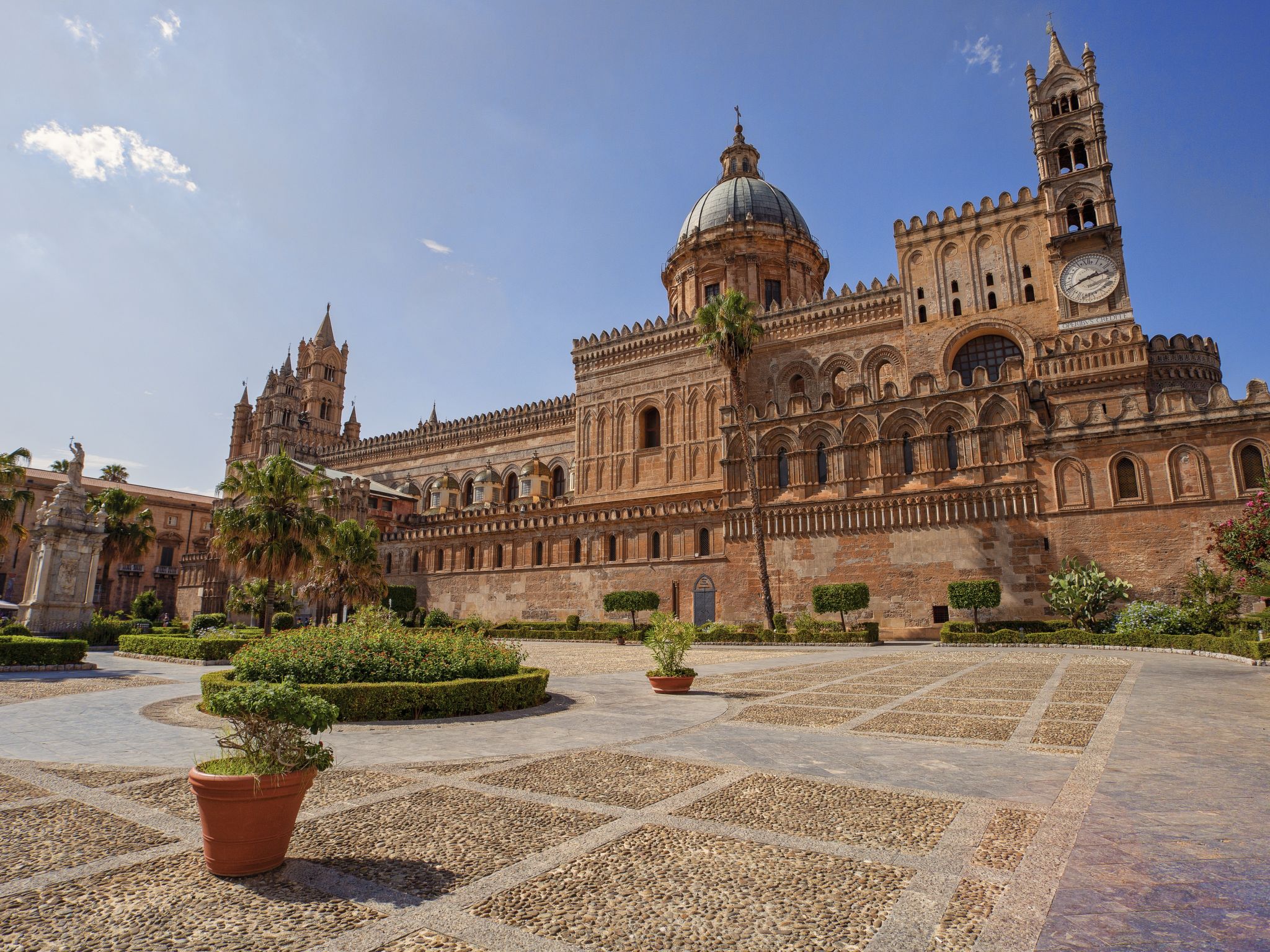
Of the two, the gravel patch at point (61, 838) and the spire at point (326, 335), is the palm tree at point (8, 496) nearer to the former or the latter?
the gravel patch at point (61, 838)

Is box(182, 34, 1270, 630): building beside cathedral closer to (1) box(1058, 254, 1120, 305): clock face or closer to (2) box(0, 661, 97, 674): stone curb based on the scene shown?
(1) box(1058, 254, 1120, 305): clock face

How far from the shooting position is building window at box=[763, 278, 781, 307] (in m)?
50.2

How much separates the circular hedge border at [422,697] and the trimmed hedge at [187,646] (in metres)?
11.3

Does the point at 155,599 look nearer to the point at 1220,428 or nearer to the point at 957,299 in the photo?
the point at 957,299

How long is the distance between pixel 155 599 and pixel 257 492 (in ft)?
87.2

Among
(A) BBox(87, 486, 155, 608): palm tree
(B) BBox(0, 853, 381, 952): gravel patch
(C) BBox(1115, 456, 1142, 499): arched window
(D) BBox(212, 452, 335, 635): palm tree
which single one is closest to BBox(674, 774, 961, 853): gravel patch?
(B) BBox(0, 853, 381, 952): gravel patch

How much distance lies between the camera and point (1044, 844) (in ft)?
16.3

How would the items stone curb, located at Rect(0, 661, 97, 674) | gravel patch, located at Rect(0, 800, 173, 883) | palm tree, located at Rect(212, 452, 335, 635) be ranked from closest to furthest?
gravel patch, located at Rect(0, 800, 173, 883), stone curb, located at Rect(0, 661, 97, 674), palm tree, located at Rect(212, 452, 335, 635)

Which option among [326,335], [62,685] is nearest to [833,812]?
[62,685]

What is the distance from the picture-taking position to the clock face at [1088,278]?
34312 millimetres

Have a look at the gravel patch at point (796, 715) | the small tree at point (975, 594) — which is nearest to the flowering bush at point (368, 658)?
the gravel patch at point (796, 715)

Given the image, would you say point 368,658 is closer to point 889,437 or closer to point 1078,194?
point 889,437

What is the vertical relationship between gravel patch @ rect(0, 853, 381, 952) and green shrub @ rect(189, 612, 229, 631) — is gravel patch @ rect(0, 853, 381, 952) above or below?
below

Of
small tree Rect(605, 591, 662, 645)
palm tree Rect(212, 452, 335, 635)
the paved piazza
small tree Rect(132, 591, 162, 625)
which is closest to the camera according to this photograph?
the paved piazza
